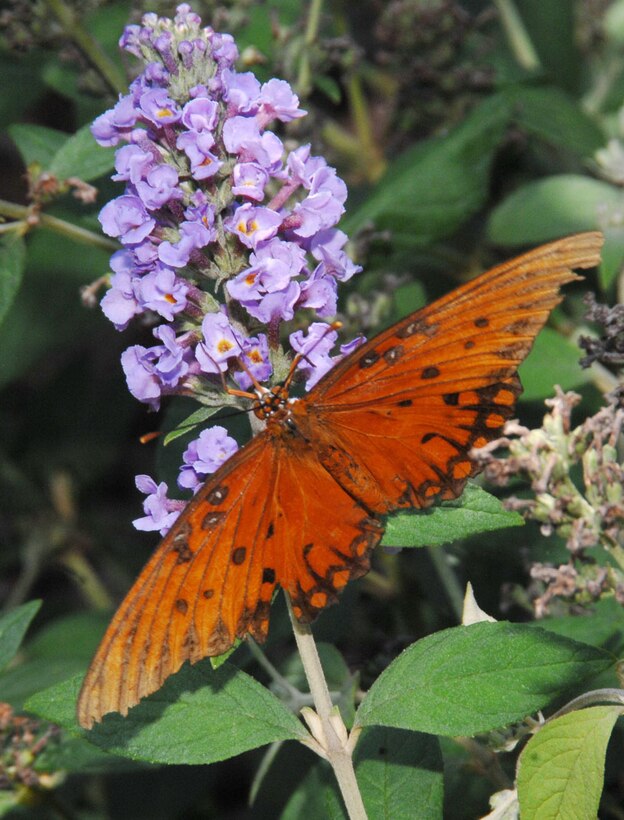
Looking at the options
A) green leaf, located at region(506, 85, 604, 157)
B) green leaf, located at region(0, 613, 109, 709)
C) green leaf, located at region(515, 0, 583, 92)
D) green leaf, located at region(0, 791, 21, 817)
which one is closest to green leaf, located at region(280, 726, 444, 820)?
green leaf, located at region(0, 791, 21, 817)

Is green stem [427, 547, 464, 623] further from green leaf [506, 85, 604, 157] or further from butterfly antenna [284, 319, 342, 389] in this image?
green leaf [506, 85, 604, 157]

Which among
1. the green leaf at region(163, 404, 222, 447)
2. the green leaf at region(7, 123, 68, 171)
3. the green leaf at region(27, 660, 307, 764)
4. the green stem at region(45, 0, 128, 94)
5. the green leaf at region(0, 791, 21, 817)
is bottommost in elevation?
the green leaf at region(0, 791, 21, 817)

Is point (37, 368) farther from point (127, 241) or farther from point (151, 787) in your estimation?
point (127, 241)

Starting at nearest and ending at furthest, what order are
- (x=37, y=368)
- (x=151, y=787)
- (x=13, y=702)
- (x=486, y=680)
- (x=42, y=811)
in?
(x=486, y=680), (x=13, y=702), (x=42, y=811), (x=151, y=787), (x=37, y=368)

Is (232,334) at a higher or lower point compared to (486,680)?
higher

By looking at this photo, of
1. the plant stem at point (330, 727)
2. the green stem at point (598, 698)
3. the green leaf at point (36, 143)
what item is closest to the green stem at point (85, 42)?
the green leaf at point (36, 143)

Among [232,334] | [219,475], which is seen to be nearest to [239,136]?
[232,334]

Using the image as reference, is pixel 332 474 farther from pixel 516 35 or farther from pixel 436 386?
pixel 516 35
